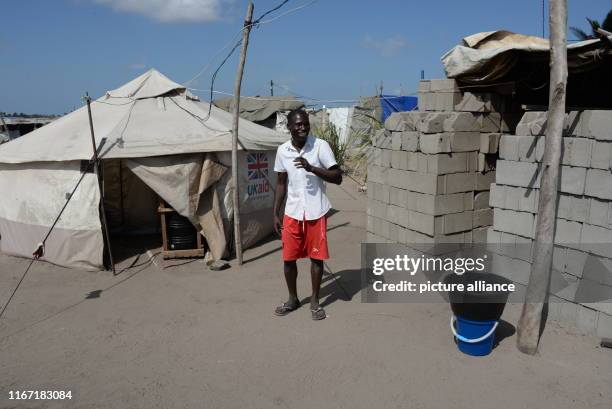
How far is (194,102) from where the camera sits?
7523mm

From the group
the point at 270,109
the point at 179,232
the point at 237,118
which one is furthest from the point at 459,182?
the point at 270,109

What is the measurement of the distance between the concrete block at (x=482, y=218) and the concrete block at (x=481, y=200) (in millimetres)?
42

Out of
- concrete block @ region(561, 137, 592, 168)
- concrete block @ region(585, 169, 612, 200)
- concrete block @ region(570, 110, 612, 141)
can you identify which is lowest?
concrete block @ region(585, 169, 612, 200)

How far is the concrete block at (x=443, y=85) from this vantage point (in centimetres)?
460

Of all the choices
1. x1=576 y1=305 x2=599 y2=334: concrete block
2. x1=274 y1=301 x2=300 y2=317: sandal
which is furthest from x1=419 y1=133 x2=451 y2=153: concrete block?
x1=274 y1=301 x2=300 y2=317: sandal

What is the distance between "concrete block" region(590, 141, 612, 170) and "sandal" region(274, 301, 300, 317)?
2.81 m

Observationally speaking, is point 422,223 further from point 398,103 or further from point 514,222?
point 398,103

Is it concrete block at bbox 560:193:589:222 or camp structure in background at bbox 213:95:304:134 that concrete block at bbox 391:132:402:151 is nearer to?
concrete block at bbox 560:193:589:222

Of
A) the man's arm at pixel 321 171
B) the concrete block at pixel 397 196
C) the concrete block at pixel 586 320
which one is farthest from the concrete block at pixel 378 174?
the concrete block at pixel 586 320

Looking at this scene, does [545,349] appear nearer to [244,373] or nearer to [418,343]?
[418,343]

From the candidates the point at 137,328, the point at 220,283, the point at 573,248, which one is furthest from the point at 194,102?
the point at 573,248

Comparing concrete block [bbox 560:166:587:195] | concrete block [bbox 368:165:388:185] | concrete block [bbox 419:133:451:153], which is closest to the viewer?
concrete block [bbox 560:166:587:195]

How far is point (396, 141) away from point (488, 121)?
3.09ft

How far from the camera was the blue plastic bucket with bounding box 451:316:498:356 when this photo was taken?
349 cm
